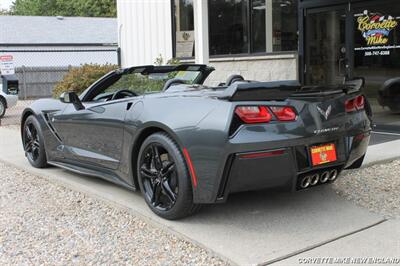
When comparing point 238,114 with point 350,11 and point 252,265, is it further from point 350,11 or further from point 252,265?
point 350,11

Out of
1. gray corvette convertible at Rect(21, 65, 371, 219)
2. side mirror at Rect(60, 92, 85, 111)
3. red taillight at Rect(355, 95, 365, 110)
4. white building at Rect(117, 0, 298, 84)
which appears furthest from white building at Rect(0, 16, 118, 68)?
red taillight at Rect(355, 95, 365, 110)

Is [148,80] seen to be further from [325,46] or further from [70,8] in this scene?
[70,8]

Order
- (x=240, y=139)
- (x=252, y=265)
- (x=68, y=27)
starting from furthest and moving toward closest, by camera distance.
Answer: (x=68, y=27) < (x=240, y=139) < (x=252, y=265)

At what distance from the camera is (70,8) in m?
52.5

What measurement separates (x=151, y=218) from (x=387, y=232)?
1944 mm

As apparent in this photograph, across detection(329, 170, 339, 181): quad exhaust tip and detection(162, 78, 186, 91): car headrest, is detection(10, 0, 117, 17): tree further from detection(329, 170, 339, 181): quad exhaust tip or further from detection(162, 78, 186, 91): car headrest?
detection(329, 170, 339, 181): quad exhaust tip

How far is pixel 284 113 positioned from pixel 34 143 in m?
3.91

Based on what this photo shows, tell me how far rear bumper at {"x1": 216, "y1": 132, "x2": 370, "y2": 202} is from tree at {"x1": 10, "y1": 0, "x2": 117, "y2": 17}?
4702cm

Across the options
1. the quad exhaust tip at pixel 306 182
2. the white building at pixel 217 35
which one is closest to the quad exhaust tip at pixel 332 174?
the quad exhaust tip at pixel 306 182

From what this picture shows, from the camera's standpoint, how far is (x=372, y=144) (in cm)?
761

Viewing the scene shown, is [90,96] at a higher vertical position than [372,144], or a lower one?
higher

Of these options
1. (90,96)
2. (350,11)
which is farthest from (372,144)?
(90,96)

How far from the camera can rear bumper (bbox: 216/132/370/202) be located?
12.5 feet

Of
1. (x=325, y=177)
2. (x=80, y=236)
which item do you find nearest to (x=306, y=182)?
(x=325, y=177)
